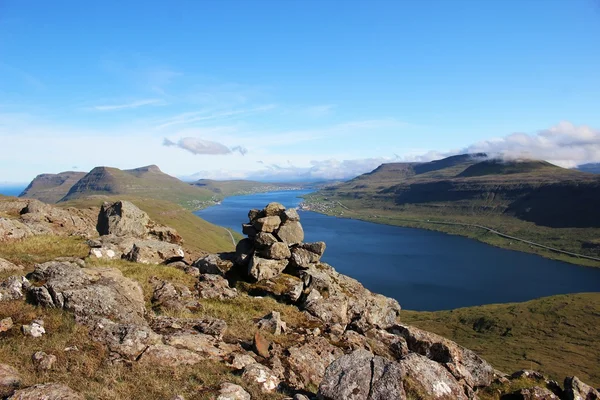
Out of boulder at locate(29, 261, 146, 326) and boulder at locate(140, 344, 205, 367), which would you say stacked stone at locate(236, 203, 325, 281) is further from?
boulder at locate(140, 344, 205, 367)

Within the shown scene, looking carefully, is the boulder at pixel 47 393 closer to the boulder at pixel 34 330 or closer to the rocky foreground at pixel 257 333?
the rocky foreground at pixel 257 333

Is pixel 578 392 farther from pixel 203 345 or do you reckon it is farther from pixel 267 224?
pixel 267 224

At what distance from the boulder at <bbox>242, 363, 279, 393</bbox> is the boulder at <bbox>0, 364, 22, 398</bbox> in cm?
708

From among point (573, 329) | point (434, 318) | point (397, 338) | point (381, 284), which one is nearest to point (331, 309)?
point (397, 338)

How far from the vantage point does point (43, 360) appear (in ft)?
38.7

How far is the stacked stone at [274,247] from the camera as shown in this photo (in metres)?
32.1

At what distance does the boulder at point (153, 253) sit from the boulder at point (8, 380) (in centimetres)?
2063

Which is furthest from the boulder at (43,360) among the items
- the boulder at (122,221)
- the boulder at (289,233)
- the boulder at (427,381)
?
the boulder at (122,221)

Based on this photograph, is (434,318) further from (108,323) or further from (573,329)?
(108,323)

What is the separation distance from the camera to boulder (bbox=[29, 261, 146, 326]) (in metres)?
15.9

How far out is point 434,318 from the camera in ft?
380

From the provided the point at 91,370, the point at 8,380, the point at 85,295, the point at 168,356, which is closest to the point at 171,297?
the point at 85,295

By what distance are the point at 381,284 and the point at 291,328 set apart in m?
160

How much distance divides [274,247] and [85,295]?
1839 cm
